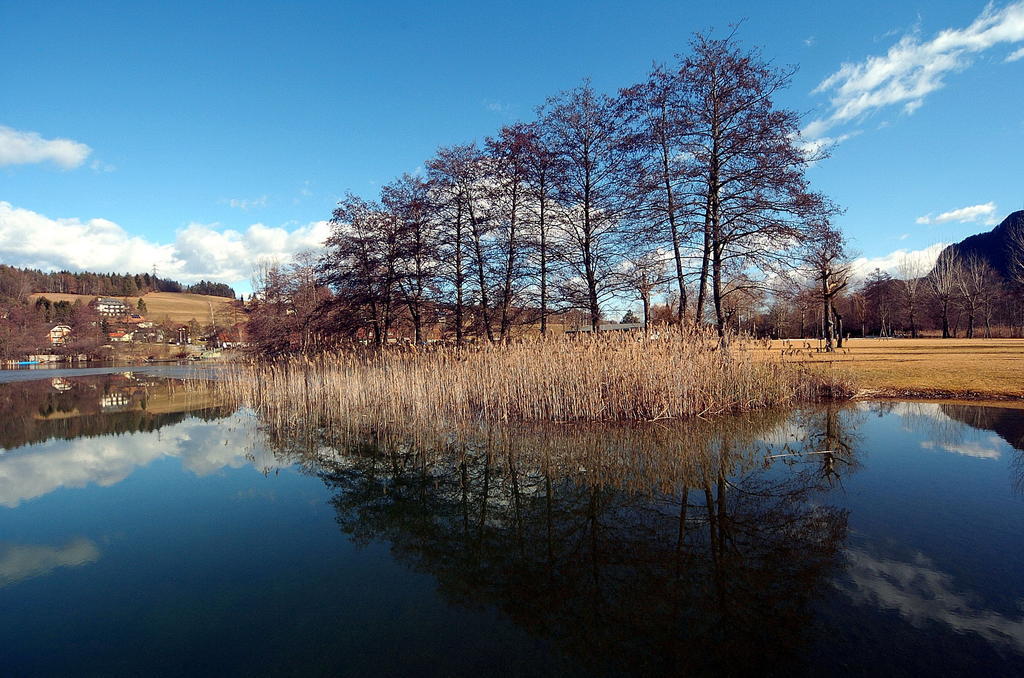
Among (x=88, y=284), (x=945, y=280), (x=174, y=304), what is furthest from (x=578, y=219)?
(x=88, y=284)

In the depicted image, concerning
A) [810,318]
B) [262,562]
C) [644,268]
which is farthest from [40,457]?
[810,318]

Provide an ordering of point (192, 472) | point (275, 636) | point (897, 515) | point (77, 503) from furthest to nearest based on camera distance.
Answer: point (192, 472), point (77, 503), point (897, 515), point (275, 636)

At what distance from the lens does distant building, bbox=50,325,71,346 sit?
46.9 metres

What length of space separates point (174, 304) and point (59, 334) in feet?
111

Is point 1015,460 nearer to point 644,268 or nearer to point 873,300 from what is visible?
point 644,268

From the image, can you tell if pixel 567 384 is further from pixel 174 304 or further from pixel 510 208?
pixel 174 304

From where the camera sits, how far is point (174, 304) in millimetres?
80938

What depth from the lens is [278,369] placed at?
1578 cm

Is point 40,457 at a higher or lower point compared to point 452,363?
lower

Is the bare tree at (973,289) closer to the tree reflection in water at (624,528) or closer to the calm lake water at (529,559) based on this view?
the calm lake water at (529,559)

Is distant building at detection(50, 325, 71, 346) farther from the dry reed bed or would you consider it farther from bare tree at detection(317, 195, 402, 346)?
the dry reed bed

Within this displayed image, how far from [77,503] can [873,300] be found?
77876 millimetres

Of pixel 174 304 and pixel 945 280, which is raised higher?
pixel 174 304

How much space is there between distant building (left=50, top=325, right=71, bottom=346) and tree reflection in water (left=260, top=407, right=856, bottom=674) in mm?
56127
